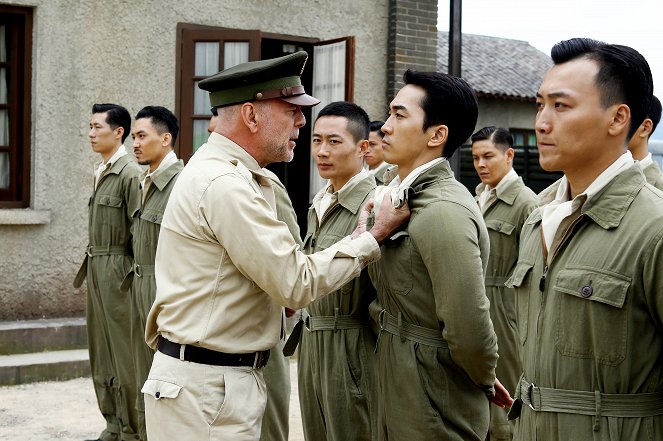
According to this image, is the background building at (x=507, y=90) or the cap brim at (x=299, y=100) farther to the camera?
the background building at (x=507, y=90)

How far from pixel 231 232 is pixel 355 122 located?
2.05m

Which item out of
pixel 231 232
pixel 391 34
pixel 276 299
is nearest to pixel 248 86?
pixel 231 232

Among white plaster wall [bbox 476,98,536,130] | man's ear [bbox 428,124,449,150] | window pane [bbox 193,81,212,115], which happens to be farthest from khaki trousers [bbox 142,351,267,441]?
white plaster wall [bbox 476,98,536,130]

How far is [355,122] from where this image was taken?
4.93m

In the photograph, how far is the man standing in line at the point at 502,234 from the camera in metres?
5.96

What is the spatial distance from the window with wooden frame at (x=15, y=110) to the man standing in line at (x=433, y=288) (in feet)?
20.2

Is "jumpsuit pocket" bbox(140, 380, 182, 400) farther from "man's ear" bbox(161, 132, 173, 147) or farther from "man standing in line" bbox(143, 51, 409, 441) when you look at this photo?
"man's ear" bbox(161, 132, 173, 147)

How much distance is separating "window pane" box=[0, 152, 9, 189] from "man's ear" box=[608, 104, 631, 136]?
7.55m

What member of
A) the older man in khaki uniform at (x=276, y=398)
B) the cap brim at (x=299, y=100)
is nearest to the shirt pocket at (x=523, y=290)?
the cap brim at (x=299, y=100)

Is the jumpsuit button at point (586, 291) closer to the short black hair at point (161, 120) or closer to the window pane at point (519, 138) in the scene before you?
the short black hair at point (161, 120)

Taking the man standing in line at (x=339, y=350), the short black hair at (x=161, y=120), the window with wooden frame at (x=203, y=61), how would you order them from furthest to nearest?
the window with wooden frame at (x=203, y=61)
the short black hair at (x=161, y=120)
the man standing in line at (x=339, y=350)

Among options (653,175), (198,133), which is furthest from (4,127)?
(653,175)

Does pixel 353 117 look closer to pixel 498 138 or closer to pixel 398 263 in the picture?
pixel 398 263

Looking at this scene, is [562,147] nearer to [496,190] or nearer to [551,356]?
[551,356]
